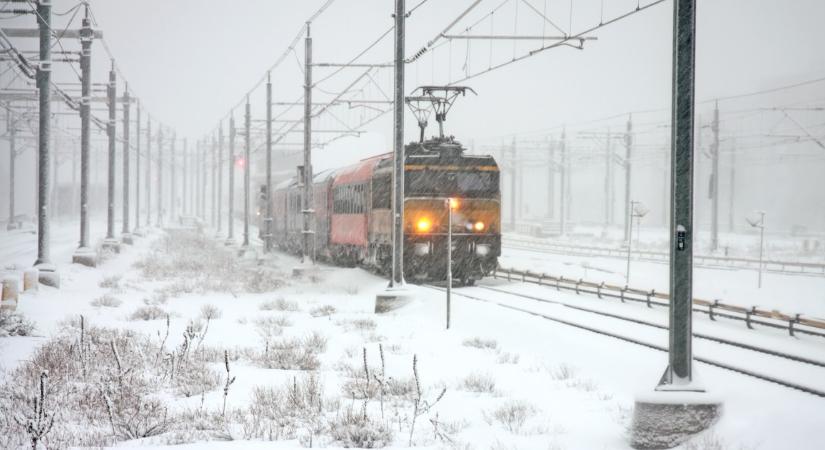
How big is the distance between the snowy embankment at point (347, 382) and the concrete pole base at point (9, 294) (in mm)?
392

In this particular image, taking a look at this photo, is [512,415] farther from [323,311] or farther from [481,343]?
[323,311]

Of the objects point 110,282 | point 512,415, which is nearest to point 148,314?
point 110,282

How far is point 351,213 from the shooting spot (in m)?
24.6

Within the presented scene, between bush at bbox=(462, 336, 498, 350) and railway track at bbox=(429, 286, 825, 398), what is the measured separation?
1.87 metres

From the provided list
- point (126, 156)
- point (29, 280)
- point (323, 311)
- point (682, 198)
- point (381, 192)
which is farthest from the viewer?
point (126, 156)

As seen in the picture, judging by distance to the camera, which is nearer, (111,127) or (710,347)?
(710,347)

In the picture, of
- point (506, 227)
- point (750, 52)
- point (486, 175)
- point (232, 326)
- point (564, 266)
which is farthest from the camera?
point (750, 52)

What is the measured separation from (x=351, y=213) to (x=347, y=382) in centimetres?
1560

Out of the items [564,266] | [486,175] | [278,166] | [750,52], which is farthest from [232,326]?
[750,52]

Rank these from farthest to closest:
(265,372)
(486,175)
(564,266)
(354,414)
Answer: (564,266) → (486,175) → (265,372) → (354,414)

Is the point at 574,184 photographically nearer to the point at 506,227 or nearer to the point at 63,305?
the point at 506,227

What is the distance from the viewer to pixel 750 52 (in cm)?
8856

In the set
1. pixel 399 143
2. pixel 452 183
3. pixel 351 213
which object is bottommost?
pixel 351 213

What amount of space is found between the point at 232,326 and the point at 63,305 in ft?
16.5
